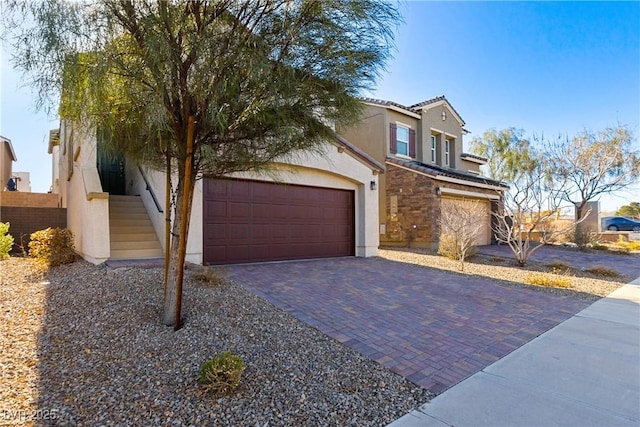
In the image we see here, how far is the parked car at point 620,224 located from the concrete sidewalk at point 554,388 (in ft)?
103

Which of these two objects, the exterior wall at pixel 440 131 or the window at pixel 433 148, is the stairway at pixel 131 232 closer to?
the exterior wall at pixel 440 131

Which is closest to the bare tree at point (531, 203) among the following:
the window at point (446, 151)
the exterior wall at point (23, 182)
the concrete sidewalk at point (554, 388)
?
the concrete sidewalk at point (554, 388)

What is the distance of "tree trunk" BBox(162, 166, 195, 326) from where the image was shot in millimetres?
4496

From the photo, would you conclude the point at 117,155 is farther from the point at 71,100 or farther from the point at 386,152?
the point at 386,152

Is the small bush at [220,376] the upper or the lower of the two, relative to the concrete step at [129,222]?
lower

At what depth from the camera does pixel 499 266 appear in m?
11.8

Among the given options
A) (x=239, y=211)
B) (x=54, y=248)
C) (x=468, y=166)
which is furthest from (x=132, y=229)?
(x=468, y=166)

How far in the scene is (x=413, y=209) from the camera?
16.3 metres

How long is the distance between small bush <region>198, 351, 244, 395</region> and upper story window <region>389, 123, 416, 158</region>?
1613 cm

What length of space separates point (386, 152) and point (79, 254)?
544 inches

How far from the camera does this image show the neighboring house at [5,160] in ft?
63.6

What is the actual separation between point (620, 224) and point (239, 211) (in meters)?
33.9

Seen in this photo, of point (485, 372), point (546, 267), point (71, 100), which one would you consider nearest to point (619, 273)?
point (546, 267)

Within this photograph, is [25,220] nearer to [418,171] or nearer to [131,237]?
[131,237]
